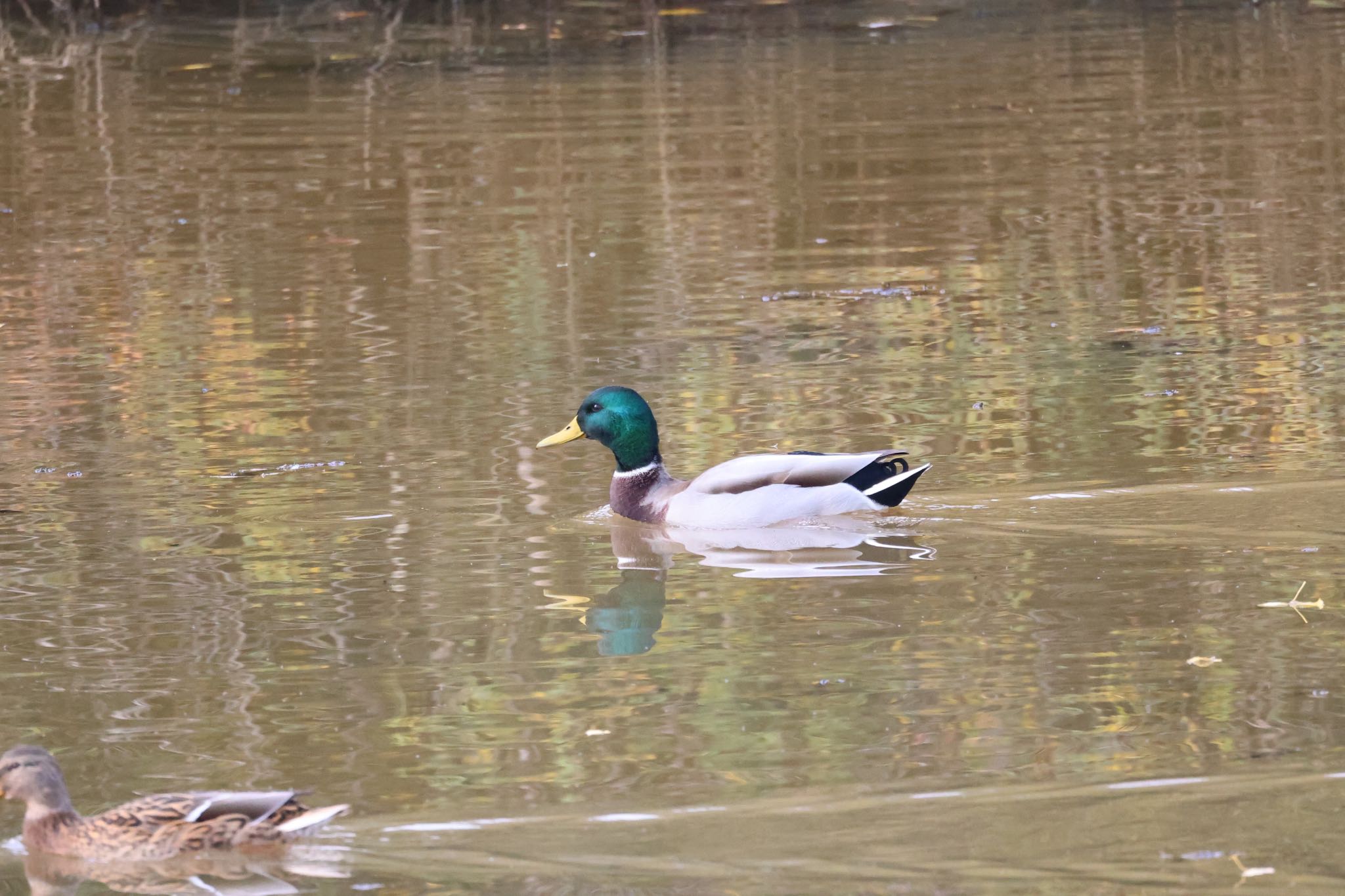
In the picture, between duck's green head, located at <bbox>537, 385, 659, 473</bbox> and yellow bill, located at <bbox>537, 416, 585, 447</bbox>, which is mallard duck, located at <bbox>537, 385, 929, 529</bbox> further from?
yellow bill, located at <bbox>537, 416, 585, 447</bbox>

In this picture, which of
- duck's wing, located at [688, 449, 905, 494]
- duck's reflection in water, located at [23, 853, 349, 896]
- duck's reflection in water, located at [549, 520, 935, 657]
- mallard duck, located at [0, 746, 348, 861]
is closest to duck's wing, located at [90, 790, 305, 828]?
mallard duck, located at [0, 746, 348, 861]

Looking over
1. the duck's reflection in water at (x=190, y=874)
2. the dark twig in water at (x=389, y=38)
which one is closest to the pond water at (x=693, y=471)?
the duck's reflection in water at (x=190, y=874)

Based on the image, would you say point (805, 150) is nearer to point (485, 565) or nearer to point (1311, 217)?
point (1311, 217)

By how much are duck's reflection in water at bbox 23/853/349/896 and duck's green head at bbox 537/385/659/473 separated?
13.8 ft

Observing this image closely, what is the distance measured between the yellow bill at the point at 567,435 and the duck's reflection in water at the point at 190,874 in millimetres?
4497

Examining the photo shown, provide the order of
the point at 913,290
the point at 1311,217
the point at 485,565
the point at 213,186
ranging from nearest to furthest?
the point at 485,565 → the point at 913,290 → the point at 1311,217 → the point at 213,186

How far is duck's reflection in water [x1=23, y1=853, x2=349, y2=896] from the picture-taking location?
5422 millimetres

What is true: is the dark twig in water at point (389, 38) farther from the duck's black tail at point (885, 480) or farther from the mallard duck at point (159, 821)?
the mallard duck at point (159, 821)

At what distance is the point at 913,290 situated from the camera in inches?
553

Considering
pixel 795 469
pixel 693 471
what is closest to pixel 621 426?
pixel 693 471

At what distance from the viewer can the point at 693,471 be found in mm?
10188

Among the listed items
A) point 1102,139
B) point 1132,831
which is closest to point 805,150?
point 1102,139

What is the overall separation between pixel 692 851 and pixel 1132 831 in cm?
102

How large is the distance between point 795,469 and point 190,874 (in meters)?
3.95
